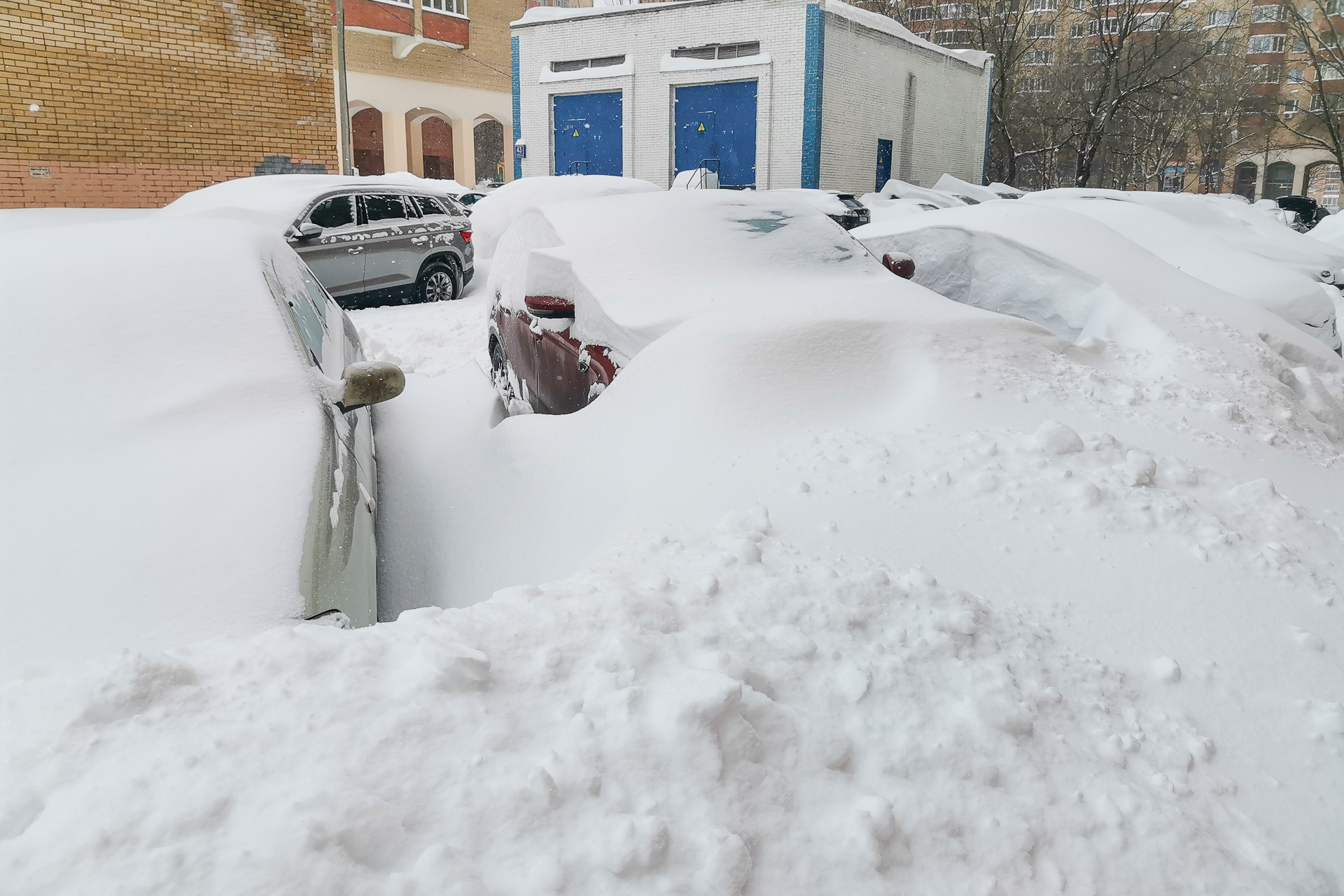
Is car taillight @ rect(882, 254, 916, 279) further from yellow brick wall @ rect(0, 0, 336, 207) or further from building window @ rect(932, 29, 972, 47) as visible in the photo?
building window @ rect(932, 29, 972, 47)

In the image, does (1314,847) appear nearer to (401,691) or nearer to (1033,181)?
(401,691)

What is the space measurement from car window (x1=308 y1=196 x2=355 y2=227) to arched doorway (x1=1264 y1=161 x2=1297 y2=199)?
56402 millimetres

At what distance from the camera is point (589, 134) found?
22.5 m

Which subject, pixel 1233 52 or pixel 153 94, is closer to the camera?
pixel 153 94

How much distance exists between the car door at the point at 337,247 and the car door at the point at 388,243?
0.33 ft

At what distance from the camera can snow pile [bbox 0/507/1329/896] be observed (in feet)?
4.56

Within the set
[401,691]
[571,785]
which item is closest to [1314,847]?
[571,785]

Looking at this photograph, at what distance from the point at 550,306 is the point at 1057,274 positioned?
121 inches

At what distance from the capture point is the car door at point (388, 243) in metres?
9.68

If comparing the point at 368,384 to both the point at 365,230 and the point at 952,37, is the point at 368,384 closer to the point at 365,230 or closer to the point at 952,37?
the point at 365,230

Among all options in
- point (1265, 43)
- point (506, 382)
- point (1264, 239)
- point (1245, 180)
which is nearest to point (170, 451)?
point (506, 382)

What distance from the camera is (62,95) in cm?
1189

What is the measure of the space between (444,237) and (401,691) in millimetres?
9371

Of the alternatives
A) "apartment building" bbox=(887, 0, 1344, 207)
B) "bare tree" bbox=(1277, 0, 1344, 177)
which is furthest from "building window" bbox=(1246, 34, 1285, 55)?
"bare tree" bbox=(1277, 0, 1344, 177)
